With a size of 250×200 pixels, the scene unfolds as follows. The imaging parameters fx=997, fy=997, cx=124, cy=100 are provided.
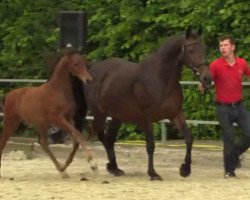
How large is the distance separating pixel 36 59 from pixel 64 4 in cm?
156

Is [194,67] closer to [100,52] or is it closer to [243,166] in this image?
[243,166]

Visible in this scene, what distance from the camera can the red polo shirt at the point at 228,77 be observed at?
564 inches

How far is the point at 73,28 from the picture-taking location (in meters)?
18.4

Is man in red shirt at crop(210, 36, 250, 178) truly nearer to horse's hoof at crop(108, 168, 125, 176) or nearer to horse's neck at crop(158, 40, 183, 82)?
horse's neck at crop(158, 40, 183, 82)

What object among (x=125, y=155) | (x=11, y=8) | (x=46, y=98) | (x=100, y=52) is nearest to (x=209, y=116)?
(x=125, y=155)

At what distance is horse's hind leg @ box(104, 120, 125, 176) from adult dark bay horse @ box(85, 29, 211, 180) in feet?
0.33

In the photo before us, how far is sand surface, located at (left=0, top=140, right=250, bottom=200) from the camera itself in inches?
488

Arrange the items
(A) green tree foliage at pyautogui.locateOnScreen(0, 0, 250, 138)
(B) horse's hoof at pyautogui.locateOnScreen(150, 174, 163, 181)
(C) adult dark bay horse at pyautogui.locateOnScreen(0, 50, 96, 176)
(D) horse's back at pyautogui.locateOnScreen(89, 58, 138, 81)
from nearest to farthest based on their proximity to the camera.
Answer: (B) horse's hoof at pyautogui.locateOnScreen(150, 174, 163, 181), (C) adult dark bay horse at pyautogui.locateOnScreen(0, 50, 96, 176), (D) horse's back at pyautogui.locateOnScreen(89, 58, 138, 81), (A) green tree foliage at pyautogui.locateOnScreen(0, 0, 250, 138)

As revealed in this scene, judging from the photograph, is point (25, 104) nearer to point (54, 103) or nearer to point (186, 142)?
point (54, 103)

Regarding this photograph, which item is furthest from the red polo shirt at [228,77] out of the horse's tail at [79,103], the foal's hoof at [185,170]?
the horse's tail at [79,103]

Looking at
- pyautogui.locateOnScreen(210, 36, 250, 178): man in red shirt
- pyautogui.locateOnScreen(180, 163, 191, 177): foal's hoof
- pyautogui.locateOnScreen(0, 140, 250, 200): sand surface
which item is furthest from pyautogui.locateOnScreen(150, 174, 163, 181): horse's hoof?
pyautogui.locateOnScreen(210, 36, 250, 178): man in red shirt

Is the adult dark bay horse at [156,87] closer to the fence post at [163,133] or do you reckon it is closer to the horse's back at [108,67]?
the horse's back at [108,67]

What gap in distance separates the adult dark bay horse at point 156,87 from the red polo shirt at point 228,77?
446mm

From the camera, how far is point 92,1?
21422mm
